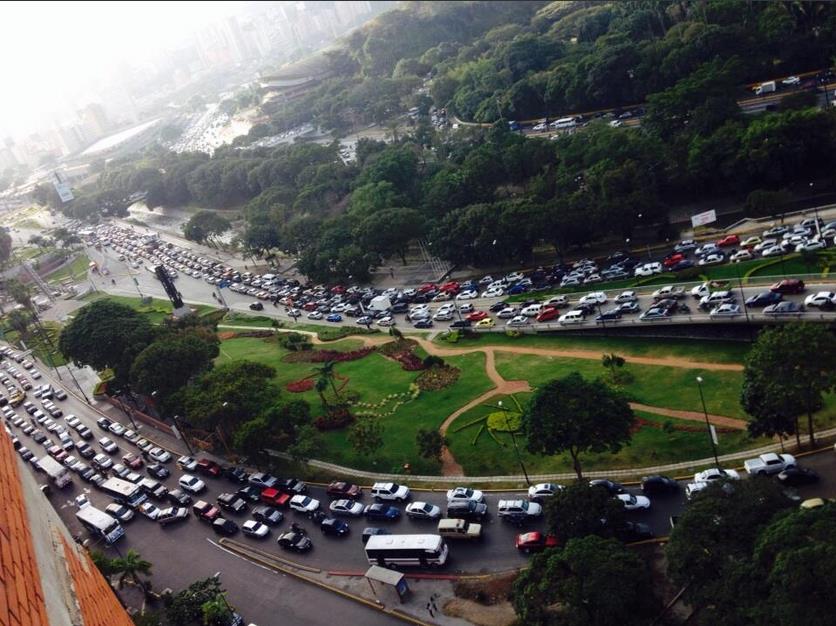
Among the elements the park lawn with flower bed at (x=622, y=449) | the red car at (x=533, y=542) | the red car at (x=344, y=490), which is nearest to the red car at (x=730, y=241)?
the park lawn with flower bed at (x=622, y=449)

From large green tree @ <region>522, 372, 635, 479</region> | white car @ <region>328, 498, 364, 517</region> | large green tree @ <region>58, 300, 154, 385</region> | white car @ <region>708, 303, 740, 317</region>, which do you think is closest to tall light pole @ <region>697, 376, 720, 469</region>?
large green tree @ <region>522, 372, 635, 479</region>

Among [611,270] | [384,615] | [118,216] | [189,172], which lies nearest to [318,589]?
[384,615]

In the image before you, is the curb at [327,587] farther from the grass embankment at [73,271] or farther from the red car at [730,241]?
the grass embankment at [73,271]

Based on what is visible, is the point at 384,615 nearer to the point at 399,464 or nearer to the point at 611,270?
the point at 399,464

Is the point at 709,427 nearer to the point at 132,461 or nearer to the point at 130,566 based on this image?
the point at 130,566

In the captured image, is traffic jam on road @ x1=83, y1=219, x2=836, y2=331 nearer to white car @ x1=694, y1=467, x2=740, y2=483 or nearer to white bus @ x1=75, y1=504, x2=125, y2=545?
white car @ x1=694, y1=467, x2=740, y2=483

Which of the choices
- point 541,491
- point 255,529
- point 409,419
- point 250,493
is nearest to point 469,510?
point 541,491
